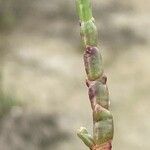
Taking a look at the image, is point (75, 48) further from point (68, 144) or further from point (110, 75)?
point (68, 144)

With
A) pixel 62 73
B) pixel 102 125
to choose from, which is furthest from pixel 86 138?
pixel 62 73

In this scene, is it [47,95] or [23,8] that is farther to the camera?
[23,8]

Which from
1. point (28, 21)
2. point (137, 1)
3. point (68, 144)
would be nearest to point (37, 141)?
point (68, 144)

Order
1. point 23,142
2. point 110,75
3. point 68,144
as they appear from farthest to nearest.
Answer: point 110,75 < point 68,144 < point 23,142

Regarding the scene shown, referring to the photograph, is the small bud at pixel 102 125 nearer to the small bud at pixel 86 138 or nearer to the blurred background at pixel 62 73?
the small bud at pixel 86 138

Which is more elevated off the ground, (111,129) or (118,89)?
(111,129)

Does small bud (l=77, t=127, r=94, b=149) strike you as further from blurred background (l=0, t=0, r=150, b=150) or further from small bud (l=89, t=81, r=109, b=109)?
blurred background (l=0, t=0, r=150, b=150)

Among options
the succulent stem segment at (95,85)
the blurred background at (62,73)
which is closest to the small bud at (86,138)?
the succulent stem segment at (95,85)
